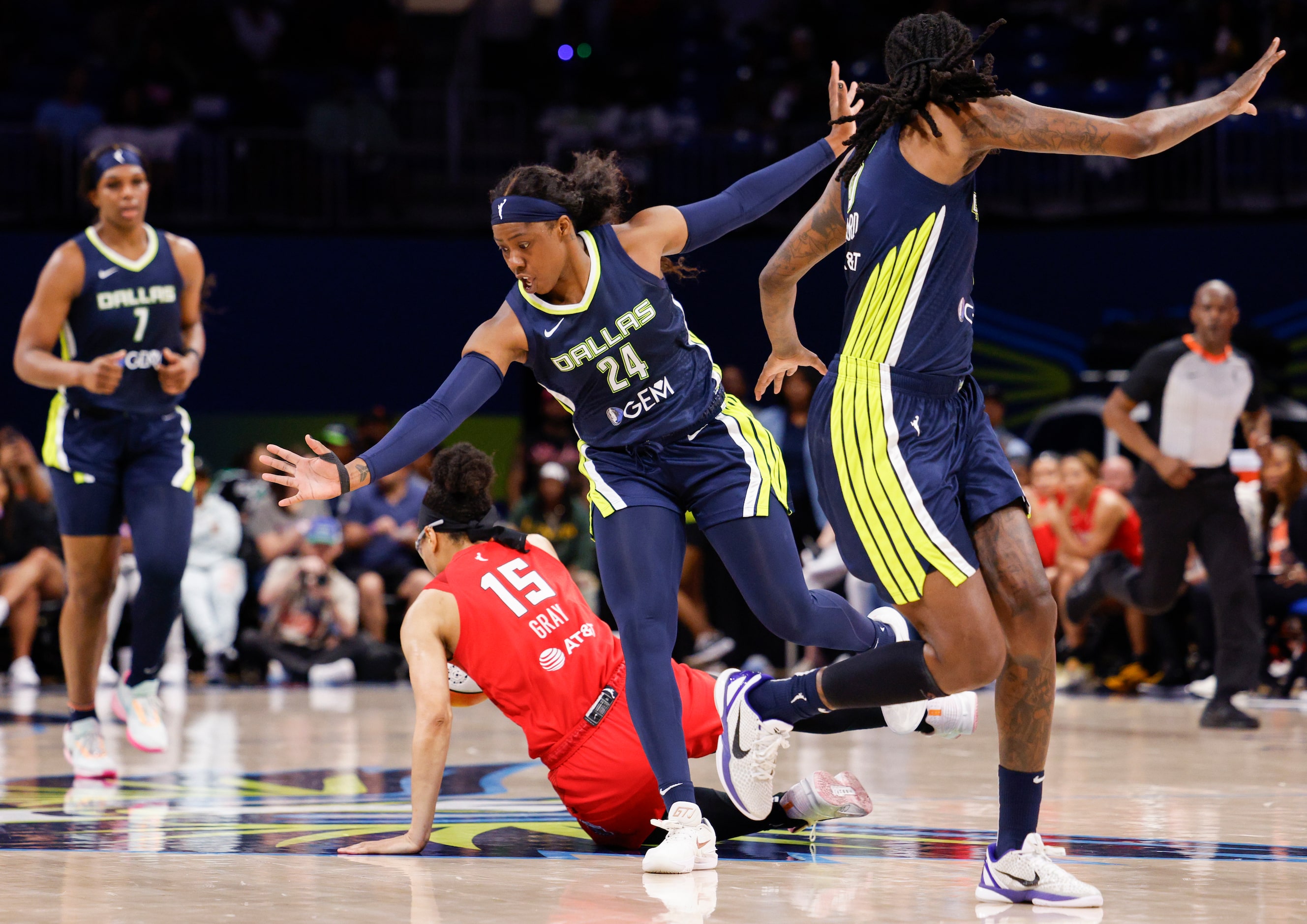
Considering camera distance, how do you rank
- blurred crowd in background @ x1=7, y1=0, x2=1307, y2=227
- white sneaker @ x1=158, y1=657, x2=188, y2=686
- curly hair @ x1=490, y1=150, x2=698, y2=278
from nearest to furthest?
curly hair @ x1=490, y1=150, x2=698, y2=278 → white sneaker @ x1=158, y1=657, x2=188, y2=686 → blurred crowd in background @ x1=7, y1=0, x2=1307, y2=227

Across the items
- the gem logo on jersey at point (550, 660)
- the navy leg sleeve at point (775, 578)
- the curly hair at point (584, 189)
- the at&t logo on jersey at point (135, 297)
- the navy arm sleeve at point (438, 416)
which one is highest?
the curly hair at point (584, 189)

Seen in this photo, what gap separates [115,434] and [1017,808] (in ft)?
12.1

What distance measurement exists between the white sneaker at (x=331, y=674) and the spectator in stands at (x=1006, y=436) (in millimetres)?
4388

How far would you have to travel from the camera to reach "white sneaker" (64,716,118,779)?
566 cm

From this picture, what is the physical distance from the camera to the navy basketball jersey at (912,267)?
3502 mm

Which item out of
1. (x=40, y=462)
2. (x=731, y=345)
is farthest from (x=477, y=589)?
(x=731, y=345)

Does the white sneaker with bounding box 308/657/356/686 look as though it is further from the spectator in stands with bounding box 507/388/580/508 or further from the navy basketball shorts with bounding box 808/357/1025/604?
the navy basketball shorts with bounding box 808/357/1025/604

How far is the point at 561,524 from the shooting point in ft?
35.3

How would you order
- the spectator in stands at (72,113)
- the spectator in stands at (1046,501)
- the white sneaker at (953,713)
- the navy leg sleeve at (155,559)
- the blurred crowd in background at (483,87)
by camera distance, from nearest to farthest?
the white sneaker at (953,713) → the navy leg sleeve at (155,559) → the spectator in stands at (1046,501) → the blurred crowd in background at (483,87) → the spectator in stands at (72,113)

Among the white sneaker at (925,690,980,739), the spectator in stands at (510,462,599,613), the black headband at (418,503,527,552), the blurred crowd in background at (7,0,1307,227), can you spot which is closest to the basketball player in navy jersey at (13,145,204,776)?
the black headband at (418,503,527,552)

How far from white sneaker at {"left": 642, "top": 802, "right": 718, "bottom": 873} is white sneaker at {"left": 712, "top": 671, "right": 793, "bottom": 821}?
0.51 feet

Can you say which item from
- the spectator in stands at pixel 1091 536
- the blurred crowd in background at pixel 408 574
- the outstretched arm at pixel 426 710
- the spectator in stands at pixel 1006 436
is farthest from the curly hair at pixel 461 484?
the spectator in stands at pixel 1006 436

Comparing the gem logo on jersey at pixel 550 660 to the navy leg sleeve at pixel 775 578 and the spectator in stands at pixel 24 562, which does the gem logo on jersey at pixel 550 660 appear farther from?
the spectator in stands at pixel 24 562

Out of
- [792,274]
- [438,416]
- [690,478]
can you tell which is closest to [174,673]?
[690,478]
